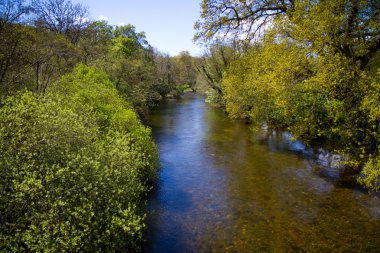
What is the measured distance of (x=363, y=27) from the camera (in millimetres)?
15102

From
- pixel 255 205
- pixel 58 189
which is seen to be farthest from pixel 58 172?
pixel 255 205

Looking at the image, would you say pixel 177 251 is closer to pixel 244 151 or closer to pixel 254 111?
pixel 244 151

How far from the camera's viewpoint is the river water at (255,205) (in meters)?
12.2

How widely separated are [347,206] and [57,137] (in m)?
13.6

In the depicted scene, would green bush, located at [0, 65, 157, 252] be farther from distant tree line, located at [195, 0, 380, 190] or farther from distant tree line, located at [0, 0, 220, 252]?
distant tree line, located at [195, 0, 380, 190]

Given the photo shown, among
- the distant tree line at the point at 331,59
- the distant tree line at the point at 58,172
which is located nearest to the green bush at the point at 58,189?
the distant tree line at the point at 58,172

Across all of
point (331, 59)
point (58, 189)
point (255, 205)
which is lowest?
point (255, 205)

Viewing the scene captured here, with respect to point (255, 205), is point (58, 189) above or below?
above

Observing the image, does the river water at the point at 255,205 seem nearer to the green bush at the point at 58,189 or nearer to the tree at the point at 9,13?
the green bush at the point at 58,189

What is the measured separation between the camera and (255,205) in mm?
15453

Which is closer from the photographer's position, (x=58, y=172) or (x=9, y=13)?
(x=58, y=172)

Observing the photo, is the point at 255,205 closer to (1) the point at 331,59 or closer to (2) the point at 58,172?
(1) the point at 331,59

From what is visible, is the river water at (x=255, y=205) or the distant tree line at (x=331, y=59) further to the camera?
the distant tree line at (x=331, y=59)

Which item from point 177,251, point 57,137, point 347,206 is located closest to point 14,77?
point 57,137
